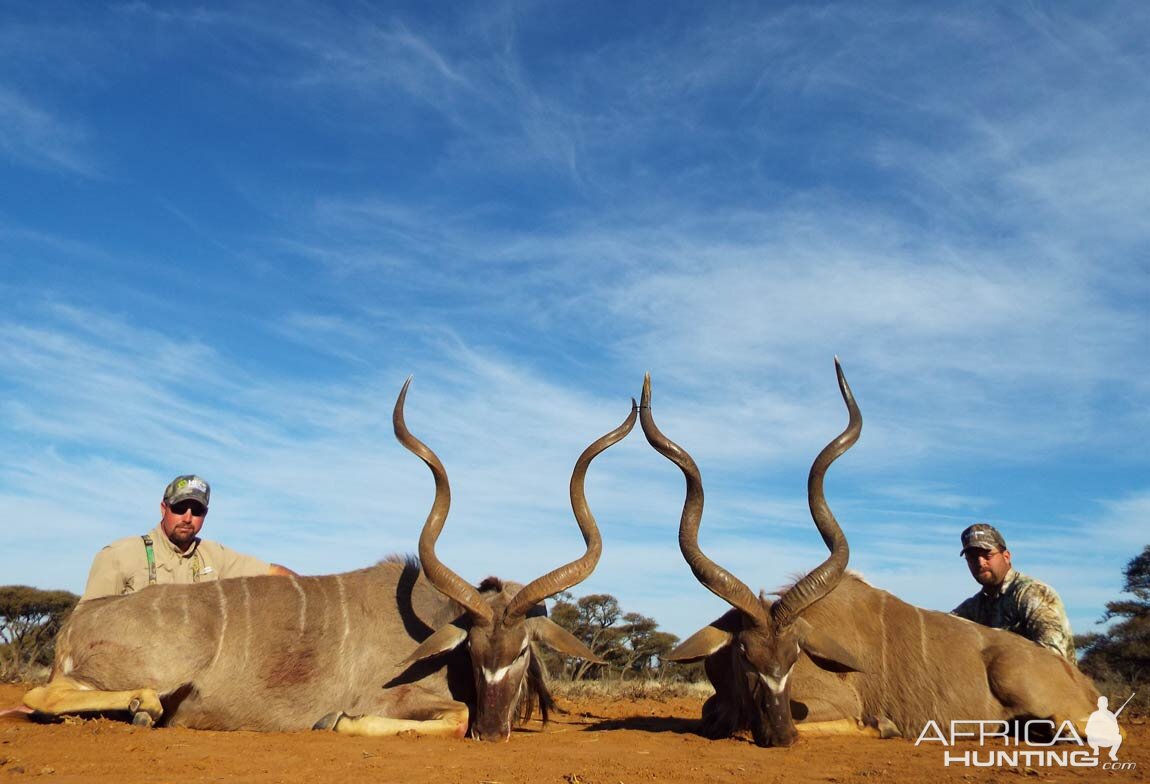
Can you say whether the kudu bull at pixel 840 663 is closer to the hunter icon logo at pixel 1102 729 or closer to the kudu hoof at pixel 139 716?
the hunter icon logo at pixel 1102 729

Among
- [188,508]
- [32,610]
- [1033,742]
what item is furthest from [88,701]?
[32,610]

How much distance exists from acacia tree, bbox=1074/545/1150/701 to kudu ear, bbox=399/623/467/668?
10.8 metres

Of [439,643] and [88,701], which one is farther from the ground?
[439,643]

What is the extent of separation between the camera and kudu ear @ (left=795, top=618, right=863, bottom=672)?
672 cm

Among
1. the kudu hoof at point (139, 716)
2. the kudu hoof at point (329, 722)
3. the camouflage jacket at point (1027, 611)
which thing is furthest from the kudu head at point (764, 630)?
the kudu hoof at point (139, 716)

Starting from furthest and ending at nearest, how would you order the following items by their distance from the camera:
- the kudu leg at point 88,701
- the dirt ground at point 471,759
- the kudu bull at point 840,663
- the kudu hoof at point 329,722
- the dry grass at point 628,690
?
the dry grass at point 628,690, the kudu bull at point 840,663, the kudu hoof at point 329,722, the kudu leg at point 88,701, the dirt ground at point 471,759

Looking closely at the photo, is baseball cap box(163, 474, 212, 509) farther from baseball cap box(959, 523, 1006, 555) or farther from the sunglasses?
baseball cap box(959, 523, 1006, 555)

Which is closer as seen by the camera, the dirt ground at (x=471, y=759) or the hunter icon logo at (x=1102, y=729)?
the dirt ground at (x=471, y=759)

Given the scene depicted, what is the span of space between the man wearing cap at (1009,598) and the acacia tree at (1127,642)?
680 centimetres

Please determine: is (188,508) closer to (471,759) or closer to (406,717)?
(406,717)

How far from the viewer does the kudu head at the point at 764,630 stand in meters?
6.41

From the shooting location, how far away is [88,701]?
20.5 feet

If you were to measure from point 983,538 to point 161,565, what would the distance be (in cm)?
665

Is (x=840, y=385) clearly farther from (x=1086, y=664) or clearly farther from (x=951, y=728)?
(x=1086, y=664)
